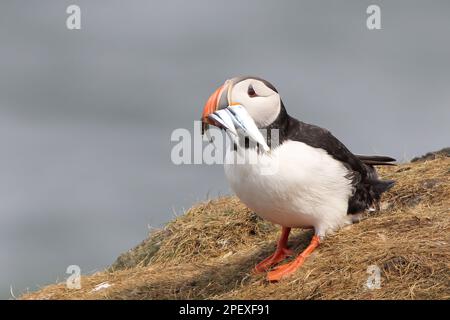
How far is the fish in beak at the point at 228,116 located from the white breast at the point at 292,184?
23 cm

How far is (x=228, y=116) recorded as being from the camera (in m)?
6.98

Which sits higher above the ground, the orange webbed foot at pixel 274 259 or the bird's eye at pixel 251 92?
the bird's eye at pixel 251 92

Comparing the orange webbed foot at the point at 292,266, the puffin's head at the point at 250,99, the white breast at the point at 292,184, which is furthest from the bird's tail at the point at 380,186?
the puffin's head at the point at 250,99

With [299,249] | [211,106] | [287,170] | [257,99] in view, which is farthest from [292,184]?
[299,249]

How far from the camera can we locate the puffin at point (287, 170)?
7215 mm

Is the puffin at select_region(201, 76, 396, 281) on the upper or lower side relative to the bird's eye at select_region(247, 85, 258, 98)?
lower

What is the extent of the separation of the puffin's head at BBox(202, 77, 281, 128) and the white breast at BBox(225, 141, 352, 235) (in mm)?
346

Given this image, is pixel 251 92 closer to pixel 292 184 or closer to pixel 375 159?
pixel 292 184

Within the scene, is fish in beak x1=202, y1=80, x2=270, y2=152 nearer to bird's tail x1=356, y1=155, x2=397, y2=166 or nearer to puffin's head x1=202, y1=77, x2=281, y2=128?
puffin's head x1=202, y1=77, x2=281, y2=128

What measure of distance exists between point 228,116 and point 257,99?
0.40 meters

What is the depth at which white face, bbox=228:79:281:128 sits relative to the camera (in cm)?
714

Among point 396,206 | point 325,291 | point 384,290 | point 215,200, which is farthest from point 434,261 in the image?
point 215,200

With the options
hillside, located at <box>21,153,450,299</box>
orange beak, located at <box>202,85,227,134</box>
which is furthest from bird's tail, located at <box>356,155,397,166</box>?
orange beak, located at <box>202,85,227,134</box>

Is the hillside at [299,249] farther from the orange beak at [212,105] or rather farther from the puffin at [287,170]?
the orange beak at [212,105]
